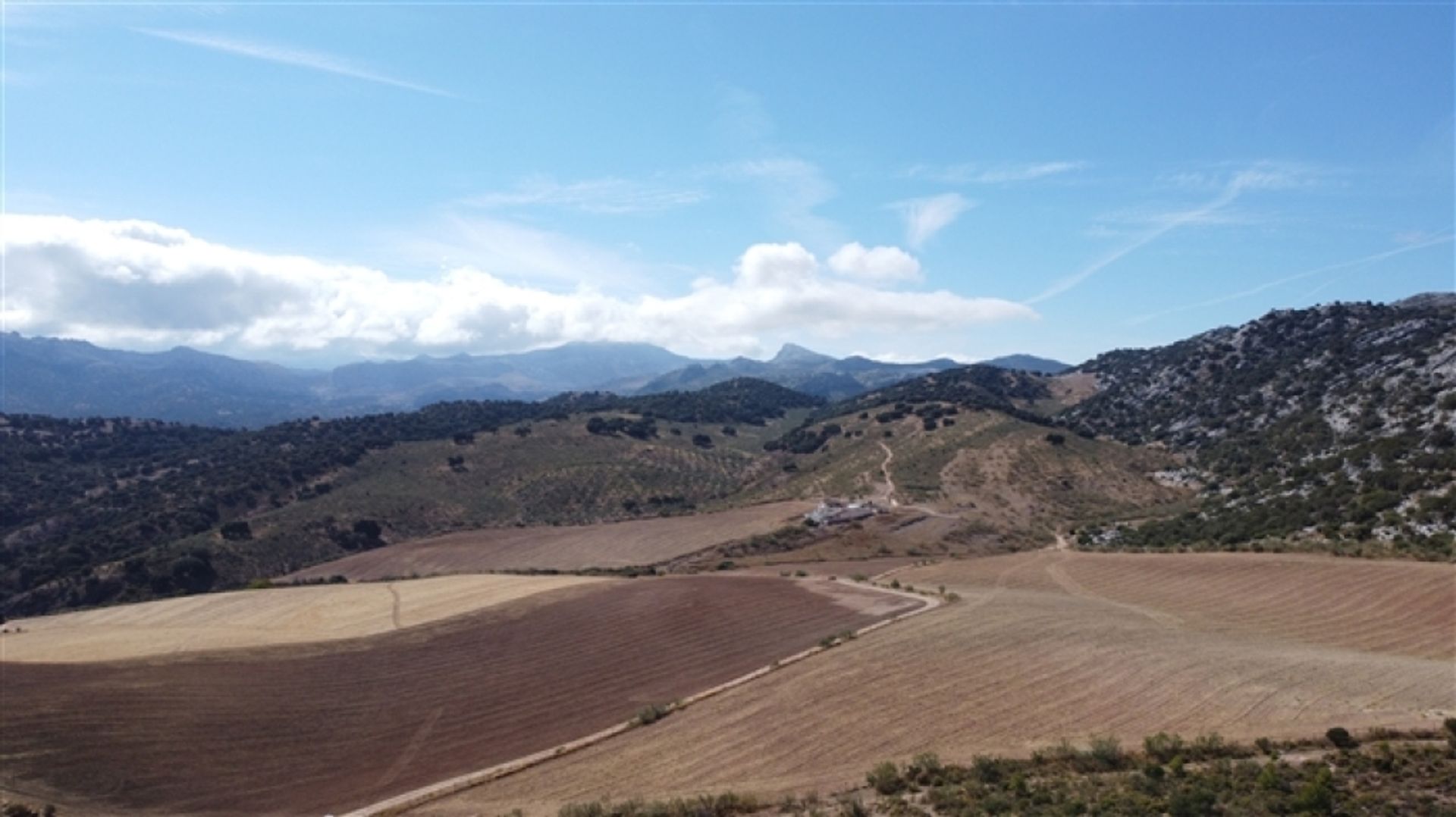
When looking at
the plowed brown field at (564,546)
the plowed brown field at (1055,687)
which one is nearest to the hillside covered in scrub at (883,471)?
the plowed brown field at (564,546)

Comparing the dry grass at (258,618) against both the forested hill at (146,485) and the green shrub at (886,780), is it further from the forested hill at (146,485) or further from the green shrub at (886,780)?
the green shrub at (886,780)

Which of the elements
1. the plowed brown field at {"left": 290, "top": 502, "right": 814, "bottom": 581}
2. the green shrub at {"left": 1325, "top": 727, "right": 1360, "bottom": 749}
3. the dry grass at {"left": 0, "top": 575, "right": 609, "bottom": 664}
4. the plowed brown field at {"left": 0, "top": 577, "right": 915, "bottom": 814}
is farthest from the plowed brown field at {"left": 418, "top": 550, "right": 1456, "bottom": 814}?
the plowed brown field at {"left": 290, "top": 502, "right": 814, "bottom": 581}

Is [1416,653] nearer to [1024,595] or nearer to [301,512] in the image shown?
[1024,595]

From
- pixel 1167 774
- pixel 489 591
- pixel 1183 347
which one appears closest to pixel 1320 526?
pixel 1167 774

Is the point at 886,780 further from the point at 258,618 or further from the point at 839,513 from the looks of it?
the point at 839,513

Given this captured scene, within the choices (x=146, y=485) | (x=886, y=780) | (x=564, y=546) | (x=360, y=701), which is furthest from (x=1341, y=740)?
(x=146, y=485)

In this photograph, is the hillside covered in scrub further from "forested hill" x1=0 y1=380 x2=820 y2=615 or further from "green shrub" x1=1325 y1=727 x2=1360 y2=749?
"green shrub" x1=1325 y1=727 x2=1360 y2=749
